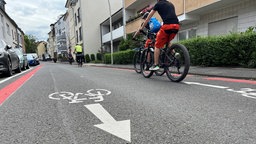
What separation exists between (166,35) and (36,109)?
342cm

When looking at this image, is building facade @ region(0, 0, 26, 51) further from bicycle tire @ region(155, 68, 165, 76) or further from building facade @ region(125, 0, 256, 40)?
bicycle tire @ region(155, 68, 165, 76)

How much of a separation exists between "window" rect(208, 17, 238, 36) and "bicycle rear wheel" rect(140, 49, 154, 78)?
7.17 m

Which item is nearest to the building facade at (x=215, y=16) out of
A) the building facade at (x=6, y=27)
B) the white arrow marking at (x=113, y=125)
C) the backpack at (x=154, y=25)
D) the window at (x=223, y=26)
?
the window at (x=223, y=26)

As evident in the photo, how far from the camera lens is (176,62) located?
17.9 ft

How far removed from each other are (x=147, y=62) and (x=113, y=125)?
14.5 ft

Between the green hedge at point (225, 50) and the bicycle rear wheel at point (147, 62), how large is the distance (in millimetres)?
3217

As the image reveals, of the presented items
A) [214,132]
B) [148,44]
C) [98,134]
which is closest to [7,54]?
[148,44]

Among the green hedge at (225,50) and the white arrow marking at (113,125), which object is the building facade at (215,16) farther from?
the white arrow marking at (113,125)

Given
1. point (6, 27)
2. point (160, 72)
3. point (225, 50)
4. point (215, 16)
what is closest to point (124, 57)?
point (215, 16)

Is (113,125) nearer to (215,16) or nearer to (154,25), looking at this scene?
(154,25)

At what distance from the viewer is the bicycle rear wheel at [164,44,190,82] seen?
5246 millimetres

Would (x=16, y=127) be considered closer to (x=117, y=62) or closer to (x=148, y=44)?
(x=148, y=44)

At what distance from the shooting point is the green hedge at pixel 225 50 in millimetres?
7418

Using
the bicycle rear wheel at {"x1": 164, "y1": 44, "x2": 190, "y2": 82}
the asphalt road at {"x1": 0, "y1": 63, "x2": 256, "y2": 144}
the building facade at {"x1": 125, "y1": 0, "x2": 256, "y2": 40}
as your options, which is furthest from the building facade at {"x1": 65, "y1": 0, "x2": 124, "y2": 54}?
the asphalt road at {"x1": 0, "y1": 63, "x2": 256, "y2": 144}
